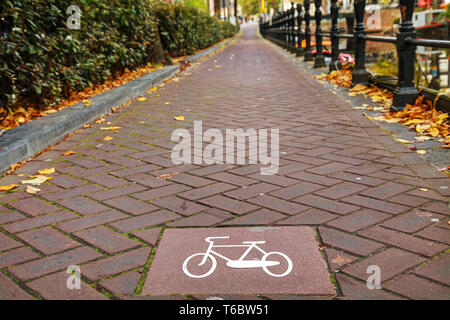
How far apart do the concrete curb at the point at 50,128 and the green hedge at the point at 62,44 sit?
0.41 m

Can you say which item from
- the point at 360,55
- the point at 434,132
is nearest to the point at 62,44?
the point at 360,55

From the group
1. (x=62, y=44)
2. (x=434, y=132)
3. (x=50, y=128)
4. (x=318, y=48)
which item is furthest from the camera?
(x=318, y=48)

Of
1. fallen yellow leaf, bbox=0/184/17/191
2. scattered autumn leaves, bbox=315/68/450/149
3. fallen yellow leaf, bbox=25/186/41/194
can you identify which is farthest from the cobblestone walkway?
scattered autumn leaves, bbox=315/68/450/149

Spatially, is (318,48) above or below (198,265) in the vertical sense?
above

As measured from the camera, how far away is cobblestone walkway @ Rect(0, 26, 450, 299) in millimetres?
2088

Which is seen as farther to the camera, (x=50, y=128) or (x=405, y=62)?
(x=405, y=62)

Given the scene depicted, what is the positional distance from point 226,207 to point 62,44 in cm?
402

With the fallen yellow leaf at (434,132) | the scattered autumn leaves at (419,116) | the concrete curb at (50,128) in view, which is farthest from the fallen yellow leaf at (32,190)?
the fallen yellow leaf at (434,132)

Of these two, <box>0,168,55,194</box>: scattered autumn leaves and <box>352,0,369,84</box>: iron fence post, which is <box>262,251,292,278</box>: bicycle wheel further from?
<box>352,0,369,84</box>: iron fence post

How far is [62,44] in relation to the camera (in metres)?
5.86

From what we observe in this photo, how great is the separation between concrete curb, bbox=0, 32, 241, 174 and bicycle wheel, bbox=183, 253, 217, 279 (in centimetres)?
210

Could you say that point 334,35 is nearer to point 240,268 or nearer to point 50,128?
point 50,128
